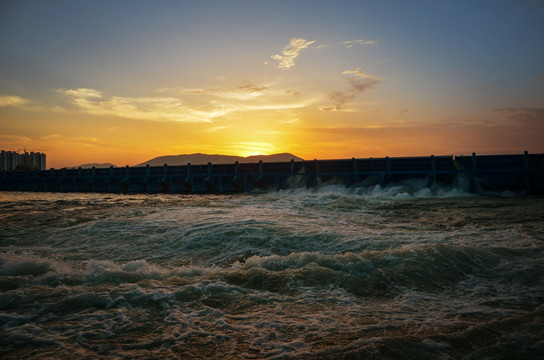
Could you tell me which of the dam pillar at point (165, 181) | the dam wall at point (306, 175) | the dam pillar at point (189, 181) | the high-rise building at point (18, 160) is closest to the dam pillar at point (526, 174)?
the dam wall at point (306, 175)

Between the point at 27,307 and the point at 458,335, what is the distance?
467 centimetres

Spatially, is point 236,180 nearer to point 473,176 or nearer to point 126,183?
point 126,183

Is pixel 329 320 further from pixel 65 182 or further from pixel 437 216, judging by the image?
pixel 65 182

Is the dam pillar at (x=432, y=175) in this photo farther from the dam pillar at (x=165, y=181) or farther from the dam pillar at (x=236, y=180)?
the dam pillar at (x=165, y=181)

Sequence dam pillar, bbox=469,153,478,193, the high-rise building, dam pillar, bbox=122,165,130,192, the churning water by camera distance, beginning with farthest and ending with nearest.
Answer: the high-rise building
dam pillar, bbox=122,165,130,192
dam pillar, bbox=469,153,478,193
the churning water

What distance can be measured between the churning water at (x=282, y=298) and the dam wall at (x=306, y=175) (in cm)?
1624

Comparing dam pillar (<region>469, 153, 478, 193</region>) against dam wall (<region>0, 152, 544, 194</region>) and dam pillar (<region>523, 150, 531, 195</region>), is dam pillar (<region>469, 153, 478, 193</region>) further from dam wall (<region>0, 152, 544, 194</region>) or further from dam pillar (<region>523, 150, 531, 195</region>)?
dam pillar (<region>523, 150, 531, 195</region>)

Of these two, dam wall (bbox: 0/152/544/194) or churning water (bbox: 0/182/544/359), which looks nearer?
churning water (bbox: 0/182/544/359)

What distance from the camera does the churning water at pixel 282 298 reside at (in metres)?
2.95

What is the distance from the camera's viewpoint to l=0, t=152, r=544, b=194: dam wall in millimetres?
21656

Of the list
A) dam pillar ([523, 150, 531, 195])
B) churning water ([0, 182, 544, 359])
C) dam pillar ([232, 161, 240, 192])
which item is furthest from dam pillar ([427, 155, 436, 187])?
churning water ([0, 182, 544, 359])

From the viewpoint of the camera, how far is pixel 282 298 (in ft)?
13.7

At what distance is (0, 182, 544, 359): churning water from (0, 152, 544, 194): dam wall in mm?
16240

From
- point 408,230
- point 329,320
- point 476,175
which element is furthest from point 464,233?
point 476,175
